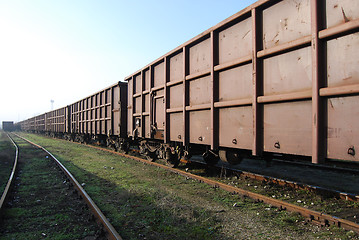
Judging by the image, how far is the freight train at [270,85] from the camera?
2.92 m

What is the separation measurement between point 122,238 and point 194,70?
13.3ft

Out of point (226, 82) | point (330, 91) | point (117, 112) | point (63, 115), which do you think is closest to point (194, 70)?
point (226, 82)

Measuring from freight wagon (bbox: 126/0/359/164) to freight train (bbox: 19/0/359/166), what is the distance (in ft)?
0.04

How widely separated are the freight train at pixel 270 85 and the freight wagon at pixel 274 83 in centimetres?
1

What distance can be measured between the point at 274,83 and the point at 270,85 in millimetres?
79

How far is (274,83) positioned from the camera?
3.74 m

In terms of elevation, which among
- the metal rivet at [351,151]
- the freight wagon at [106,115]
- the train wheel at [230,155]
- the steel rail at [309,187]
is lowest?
the steel rail at [309,187]

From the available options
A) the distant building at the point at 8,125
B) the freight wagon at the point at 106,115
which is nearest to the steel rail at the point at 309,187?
the freight wagon at the point at 106,115

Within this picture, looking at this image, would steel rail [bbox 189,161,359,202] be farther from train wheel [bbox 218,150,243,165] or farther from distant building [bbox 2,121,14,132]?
distant building [bbox 2,121,14,132]

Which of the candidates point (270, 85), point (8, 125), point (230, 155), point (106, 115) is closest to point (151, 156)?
point (230, 155)

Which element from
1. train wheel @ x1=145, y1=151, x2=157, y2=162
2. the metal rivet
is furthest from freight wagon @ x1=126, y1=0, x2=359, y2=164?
train wheel @ x1=145, y1=151, x2=157, y2=162

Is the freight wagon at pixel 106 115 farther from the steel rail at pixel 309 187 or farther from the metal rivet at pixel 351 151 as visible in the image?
the metal rivet at pixel 351 151

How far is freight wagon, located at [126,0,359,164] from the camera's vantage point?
2914 millimetres

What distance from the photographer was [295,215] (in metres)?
3.59
